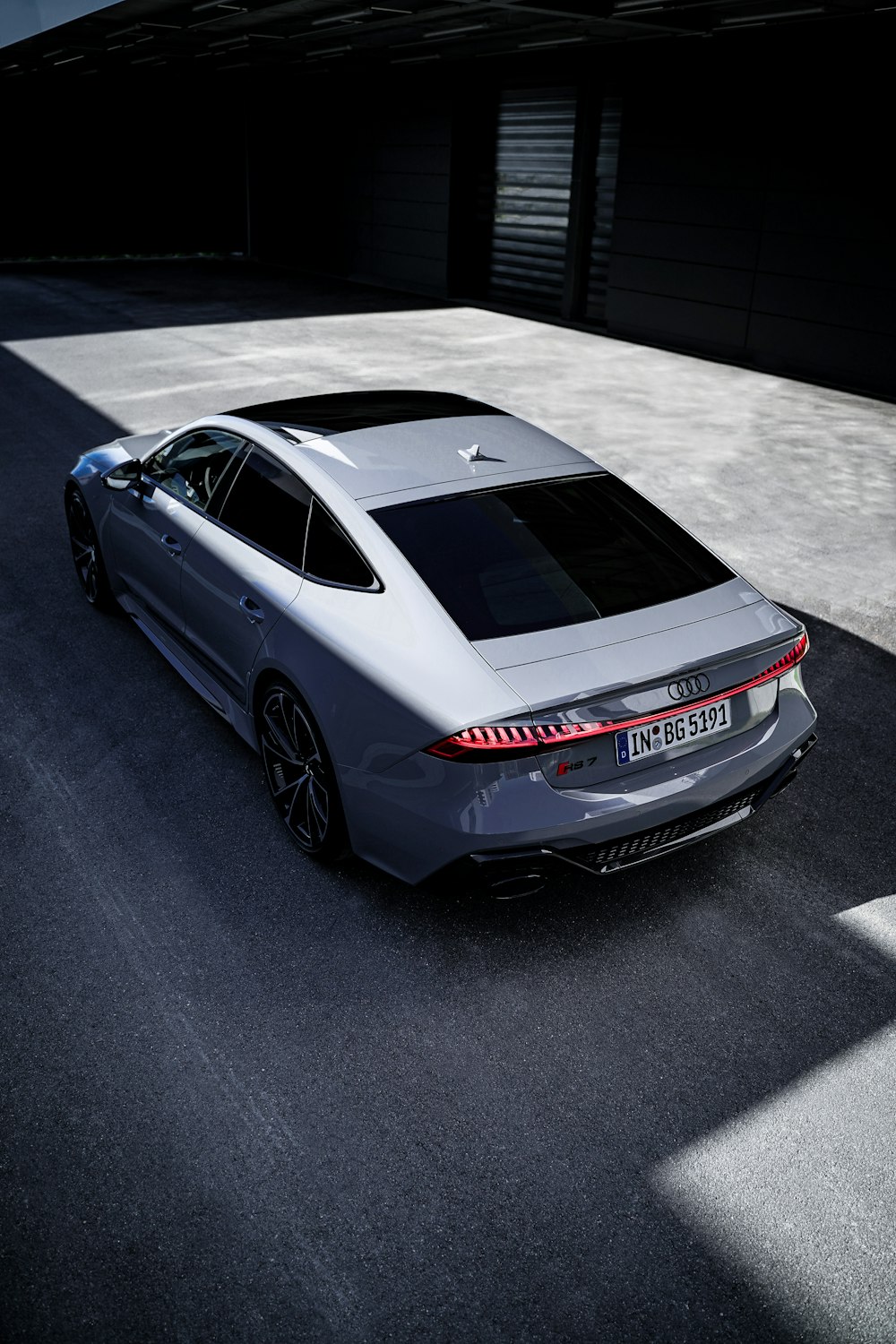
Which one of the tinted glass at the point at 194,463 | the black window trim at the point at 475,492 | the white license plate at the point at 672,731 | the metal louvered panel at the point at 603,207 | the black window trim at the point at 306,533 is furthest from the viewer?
the metal louvered panel at the point at 603,207

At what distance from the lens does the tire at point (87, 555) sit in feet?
20.2

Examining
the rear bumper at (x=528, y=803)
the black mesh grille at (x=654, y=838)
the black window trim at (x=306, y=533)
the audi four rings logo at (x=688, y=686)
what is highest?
the black window trim at (x=306, y=533)

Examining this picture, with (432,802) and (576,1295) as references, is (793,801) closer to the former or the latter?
(432,802)

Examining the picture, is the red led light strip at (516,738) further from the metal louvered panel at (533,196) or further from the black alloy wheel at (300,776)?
the metal louvered panel at (533,196)

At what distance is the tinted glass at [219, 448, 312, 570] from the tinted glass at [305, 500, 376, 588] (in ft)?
0.21

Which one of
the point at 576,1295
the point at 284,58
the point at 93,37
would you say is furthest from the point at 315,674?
the point at 284,58

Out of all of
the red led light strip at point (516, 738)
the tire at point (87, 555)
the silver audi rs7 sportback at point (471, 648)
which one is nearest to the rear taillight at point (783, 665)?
the silver audi rs7 sportback at point (471, 648)

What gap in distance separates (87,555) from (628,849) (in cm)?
405

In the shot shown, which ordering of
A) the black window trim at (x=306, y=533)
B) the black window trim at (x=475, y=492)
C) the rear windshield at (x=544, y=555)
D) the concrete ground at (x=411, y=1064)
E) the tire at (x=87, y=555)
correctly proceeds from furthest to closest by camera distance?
the tire at (x=87, y=555)
the black window trim at (x=475, y=492)
the black window trim at (x=306, y=533)
the rear windshield at (x=544, y=555)
the concrete ground at (x=411, y=1064)

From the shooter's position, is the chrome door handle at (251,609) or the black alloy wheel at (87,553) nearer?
the chrome door handle at (251,609)

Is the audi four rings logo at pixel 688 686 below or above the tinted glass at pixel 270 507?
below

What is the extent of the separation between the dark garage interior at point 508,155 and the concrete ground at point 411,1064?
9.78 metres

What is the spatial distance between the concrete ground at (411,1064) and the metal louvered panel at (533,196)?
14321 millimetres

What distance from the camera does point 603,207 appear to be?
17.2 metres
